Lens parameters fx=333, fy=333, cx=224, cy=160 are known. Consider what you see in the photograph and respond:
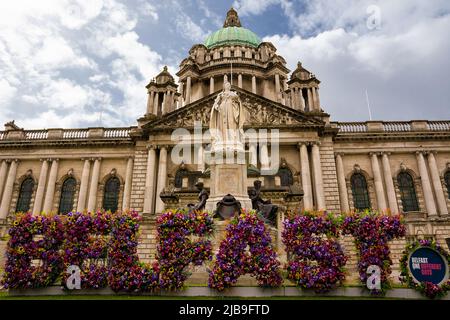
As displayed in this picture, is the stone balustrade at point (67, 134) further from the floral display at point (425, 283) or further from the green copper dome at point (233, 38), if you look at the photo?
the floral display at point (425, 283)

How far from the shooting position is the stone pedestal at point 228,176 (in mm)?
12539

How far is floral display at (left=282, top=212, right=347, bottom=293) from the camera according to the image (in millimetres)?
9016

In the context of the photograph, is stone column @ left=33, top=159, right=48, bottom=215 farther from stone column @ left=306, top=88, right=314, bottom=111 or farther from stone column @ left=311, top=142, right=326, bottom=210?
stone column @ left=306, top=88, right=314, bottom=111

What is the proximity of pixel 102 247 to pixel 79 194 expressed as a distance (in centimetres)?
2617

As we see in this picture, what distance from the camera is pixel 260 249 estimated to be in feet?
31.2

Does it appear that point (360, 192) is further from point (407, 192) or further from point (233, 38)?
point (233, 38)

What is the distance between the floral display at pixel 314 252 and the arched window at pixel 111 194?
27008 millimetres

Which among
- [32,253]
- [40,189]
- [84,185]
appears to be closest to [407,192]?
[84,185]

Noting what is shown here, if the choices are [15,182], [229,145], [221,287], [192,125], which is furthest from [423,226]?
[15,182]

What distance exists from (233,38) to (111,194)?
120 ft

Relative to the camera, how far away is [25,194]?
34.8 meters

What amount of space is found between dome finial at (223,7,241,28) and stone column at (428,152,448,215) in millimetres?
46630

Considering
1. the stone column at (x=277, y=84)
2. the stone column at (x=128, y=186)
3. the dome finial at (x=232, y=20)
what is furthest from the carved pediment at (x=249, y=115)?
the dome finial at (x=232, y=20)

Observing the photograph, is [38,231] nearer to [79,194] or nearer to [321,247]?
[321,247]
